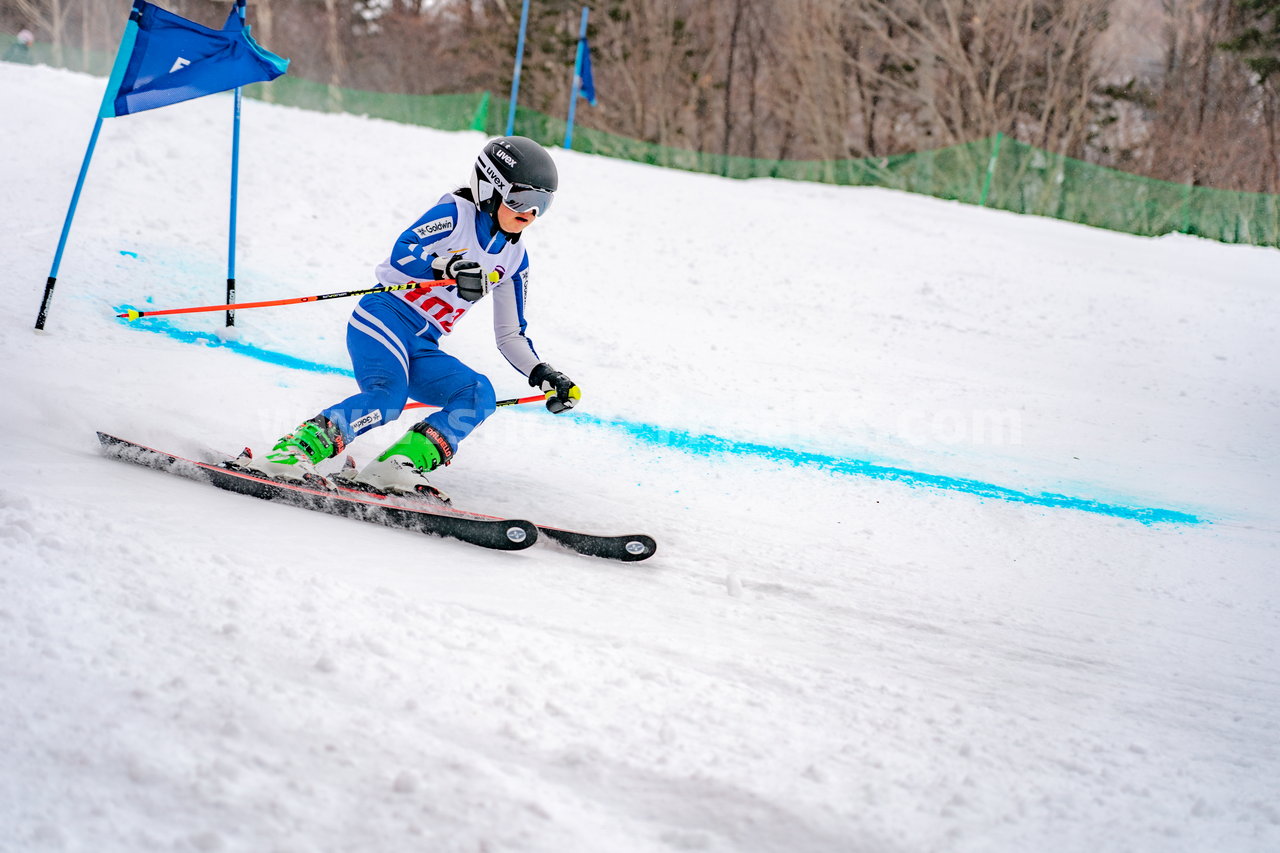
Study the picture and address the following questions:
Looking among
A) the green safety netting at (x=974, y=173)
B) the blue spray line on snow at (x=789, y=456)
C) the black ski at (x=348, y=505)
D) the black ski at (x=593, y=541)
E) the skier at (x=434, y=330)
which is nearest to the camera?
the black ski at (x=348, y=505)

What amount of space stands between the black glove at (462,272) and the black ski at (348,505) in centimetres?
96

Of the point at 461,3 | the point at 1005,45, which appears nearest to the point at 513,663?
the point at 1005,45

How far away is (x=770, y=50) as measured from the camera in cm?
3077

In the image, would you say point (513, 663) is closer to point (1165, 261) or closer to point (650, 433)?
point (650, 433)

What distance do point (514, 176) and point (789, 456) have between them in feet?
8.43

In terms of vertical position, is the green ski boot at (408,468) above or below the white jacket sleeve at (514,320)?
below

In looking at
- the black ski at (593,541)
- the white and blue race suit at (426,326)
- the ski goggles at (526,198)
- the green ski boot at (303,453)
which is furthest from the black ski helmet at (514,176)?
the black ski at (593,541)

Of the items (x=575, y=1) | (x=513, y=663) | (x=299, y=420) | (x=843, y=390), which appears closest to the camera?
(x=513, y=663)

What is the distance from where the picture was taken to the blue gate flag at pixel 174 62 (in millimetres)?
5082

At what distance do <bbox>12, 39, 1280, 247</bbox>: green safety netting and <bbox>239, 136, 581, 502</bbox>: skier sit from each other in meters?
12.6

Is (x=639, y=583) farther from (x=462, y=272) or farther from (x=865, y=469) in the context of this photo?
(x=865, y=469)

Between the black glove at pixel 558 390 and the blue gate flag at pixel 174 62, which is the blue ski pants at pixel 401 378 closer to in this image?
the black glove at pixel 558 390

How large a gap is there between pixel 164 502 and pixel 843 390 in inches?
199

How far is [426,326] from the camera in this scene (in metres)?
4.03
